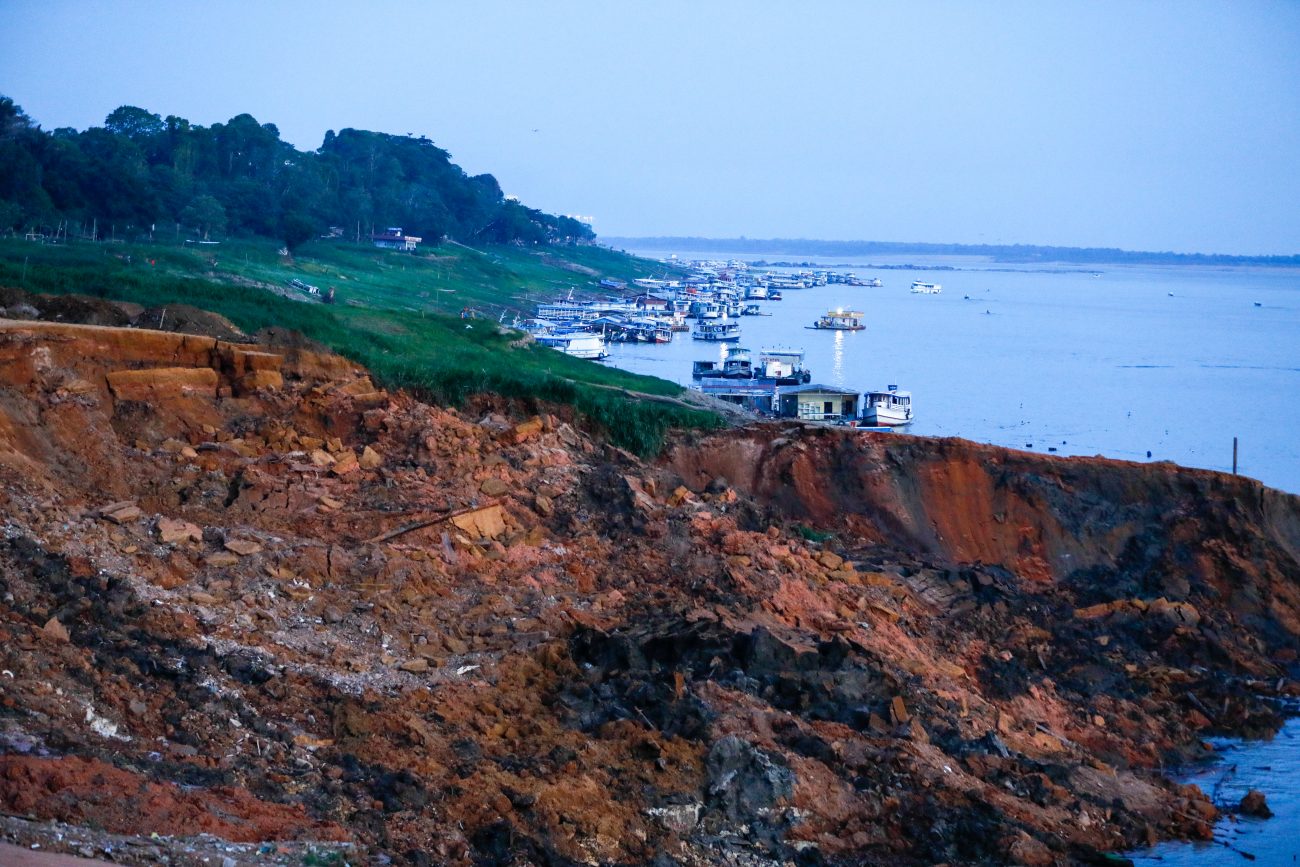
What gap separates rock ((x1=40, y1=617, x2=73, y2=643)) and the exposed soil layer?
72 mm

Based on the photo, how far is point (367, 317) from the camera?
117 ft

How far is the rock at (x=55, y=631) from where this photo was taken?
1221 centimetres

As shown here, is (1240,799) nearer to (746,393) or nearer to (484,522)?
(484,522)

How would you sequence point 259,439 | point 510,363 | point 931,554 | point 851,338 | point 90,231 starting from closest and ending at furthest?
point 259,439 → point 931,554 → point 510,363 → point 90,231 → point 851,338

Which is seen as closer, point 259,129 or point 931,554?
point 931,554

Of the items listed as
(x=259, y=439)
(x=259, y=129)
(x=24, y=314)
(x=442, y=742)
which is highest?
(x=259, y=129)

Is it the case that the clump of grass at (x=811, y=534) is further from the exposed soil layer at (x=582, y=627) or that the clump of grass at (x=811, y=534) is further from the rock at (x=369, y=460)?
the rock at (x=369, y=460)

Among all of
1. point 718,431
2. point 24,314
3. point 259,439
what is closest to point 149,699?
point 259,439

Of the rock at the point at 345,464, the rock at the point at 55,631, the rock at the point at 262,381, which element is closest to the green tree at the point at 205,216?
the rock at the point at 262,381

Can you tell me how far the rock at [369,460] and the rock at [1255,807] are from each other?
41.0ft

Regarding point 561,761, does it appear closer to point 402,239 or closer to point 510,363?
point 510,363

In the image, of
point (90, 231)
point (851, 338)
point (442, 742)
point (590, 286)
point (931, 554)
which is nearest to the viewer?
point (442, 742)

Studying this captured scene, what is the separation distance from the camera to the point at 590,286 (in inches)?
4240

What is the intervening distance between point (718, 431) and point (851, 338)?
6225cm
